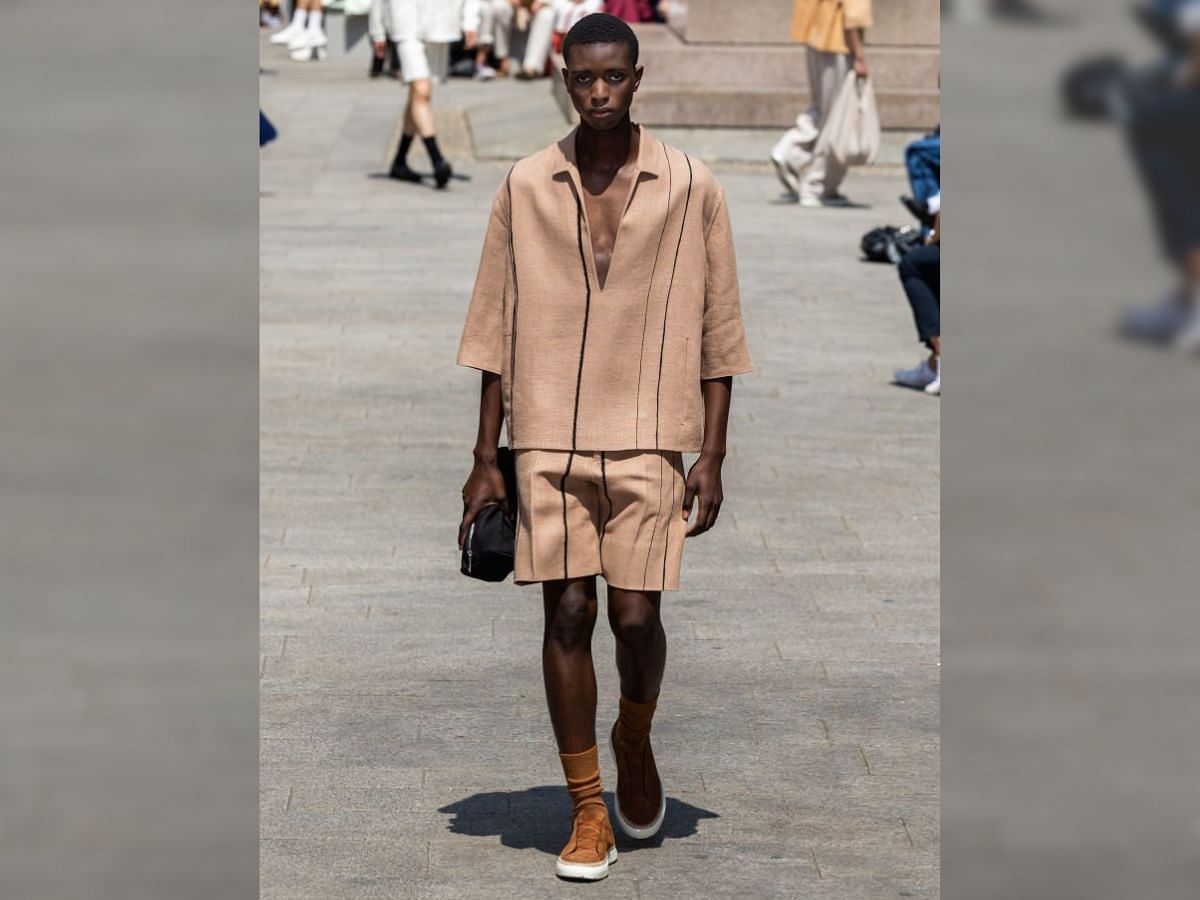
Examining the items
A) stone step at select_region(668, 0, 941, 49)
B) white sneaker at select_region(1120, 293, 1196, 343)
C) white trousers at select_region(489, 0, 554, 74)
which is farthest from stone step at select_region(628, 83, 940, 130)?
white sneaker at select_region(1120, 293, 1196, 343)

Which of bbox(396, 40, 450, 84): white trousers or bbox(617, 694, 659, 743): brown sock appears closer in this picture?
bbox(617, 694, 659, 743): brown sock

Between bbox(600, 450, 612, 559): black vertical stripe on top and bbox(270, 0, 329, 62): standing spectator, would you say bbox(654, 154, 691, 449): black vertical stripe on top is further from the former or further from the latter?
bbox(270, 0, 329, 62): standing spectator

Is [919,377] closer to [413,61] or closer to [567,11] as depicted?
[413,61]

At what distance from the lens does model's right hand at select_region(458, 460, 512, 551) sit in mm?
4336

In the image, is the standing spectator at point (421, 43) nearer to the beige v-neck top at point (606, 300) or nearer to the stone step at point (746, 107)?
the stone step at point (746, 107)

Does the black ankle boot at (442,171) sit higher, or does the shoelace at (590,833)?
the shoelace at (590,833)

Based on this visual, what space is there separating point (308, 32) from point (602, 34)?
24.0 meters

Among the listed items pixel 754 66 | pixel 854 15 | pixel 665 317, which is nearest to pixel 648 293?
pixel 665 317

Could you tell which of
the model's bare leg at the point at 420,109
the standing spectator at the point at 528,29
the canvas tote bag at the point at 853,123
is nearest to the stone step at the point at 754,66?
the model's bare leg at the point at 420,109

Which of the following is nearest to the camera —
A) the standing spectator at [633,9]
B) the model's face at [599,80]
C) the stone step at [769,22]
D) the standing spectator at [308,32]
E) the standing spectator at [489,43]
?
the model's face at [599,80]

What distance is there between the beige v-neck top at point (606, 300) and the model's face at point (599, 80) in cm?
9

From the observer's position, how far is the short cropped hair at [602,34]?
4.04 meters

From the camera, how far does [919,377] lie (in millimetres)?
10008

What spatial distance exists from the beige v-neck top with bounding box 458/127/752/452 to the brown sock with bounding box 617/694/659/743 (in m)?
0.60
